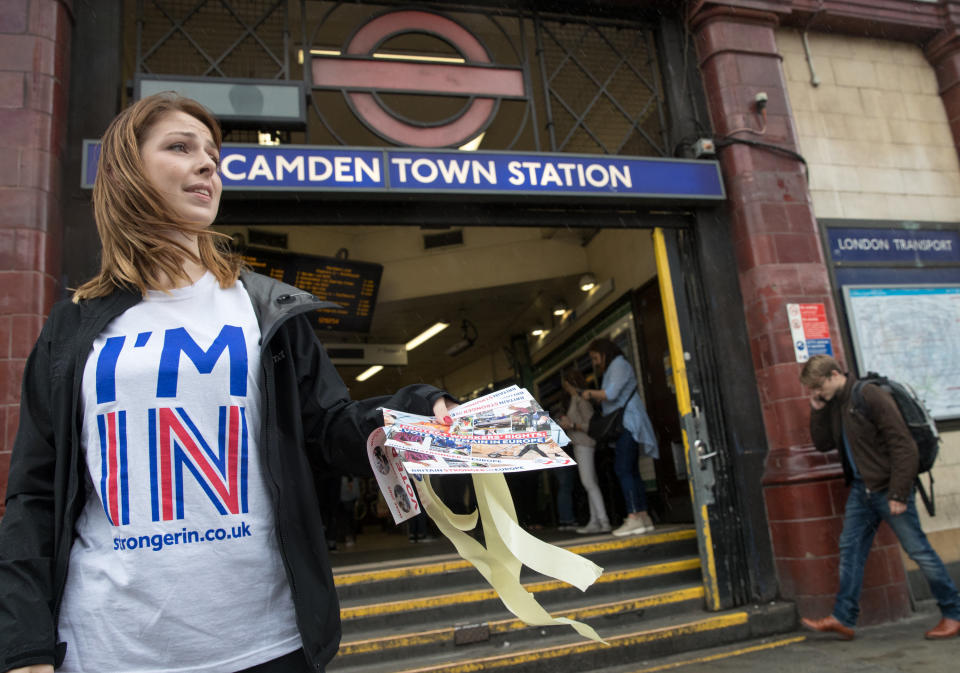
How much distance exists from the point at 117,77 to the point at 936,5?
7.05m

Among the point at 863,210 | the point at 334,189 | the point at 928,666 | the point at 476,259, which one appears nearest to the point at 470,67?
the point at 334,189

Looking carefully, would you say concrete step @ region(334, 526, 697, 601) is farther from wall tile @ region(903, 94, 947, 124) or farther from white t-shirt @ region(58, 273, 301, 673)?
wall tile @ region(903, 94, 947, 124)

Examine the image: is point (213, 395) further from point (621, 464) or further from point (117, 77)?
point (621, 464)

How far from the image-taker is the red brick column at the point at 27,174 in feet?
13.4

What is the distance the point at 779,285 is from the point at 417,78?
3.16m

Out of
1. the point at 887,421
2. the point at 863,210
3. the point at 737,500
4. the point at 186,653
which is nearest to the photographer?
the point at 186,653

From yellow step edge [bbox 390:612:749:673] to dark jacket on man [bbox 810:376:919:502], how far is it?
1282mm

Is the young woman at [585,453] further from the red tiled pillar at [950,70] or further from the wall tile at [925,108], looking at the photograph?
the red tiled pillar at [950,70]

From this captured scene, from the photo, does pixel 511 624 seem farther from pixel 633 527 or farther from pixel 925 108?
pixel 925 108

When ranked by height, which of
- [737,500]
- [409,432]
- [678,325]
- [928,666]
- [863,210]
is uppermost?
[863,210]

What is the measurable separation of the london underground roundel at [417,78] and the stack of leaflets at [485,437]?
14.1 ft

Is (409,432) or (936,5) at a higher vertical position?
(936,5)

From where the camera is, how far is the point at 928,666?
3.94 metres

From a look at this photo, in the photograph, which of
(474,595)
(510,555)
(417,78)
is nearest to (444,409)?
(510,555)
